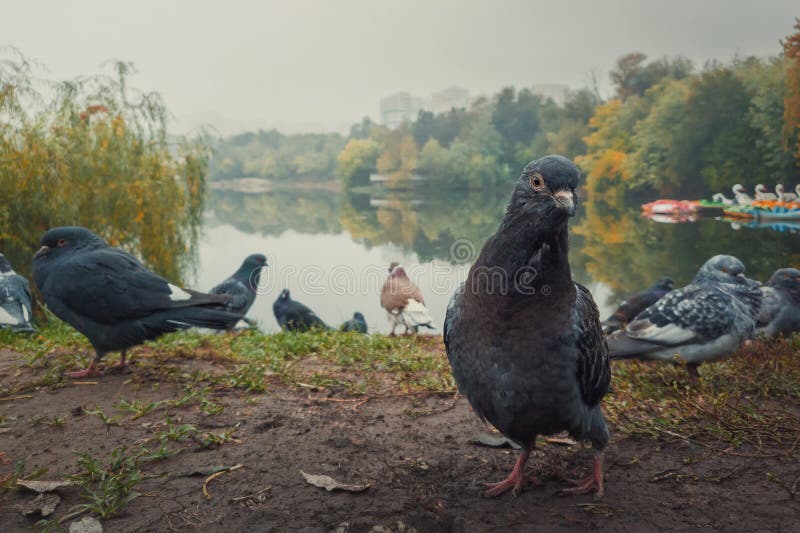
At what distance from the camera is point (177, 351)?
3664mm

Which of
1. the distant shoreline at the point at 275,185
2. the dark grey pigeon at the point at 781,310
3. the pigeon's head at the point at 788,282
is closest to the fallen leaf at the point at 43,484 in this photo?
the dark grey pigeon at the point at 781,310

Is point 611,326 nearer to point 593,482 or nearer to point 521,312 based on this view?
point 593,482

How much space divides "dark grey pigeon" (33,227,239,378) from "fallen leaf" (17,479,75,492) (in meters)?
1.27

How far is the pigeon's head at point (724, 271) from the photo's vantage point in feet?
12.8

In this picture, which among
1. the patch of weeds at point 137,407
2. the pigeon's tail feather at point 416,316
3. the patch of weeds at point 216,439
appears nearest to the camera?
the patch of weeds at point 216,439

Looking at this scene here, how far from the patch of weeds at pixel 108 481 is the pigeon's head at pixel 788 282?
5.25 metres

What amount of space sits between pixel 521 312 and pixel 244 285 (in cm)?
500

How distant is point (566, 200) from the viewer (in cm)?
168

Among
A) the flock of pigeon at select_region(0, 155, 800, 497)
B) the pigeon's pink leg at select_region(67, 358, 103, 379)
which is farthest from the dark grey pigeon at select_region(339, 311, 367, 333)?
the pigeon's pink leg at select_region(67, 358, 103, 379)

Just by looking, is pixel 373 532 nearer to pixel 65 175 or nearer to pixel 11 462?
pixel 11 462

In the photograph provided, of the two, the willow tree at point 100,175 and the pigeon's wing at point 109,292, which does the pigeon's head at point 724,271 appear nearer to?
the pigeon's wing at point 109,292

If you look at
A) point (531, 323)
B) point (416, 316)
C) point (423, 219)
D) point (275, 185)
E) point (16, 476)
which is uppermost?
point (275, 185)

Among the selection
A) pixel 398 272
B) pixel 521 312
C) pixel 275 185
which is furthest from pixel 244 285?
pixel 275 185

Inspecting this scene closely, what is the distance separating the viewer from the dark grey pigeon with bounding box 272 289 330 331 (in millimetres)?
6074
